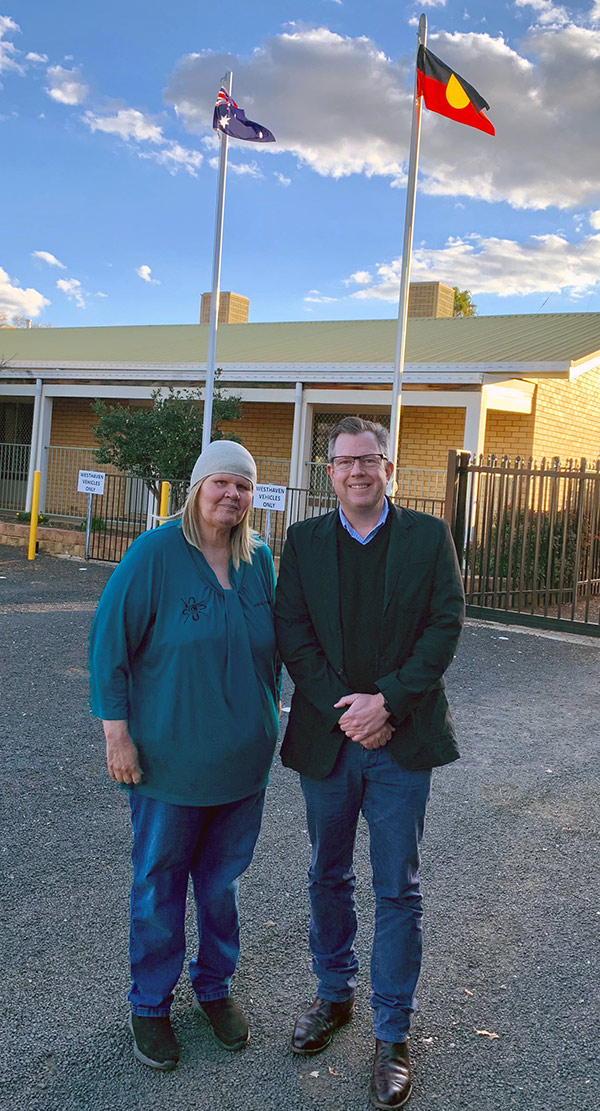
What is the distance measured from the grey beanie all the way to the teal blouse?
21cm

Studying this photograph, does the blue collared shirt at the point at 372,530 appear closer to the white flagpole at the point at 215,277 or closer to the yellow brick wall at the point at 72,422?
the white flagpole at the point at 215,277

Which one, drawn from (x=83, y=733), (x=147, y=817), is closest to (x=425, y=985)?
(x=147, y=817)

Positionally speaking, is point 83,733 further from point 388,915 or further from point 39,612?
point 39,612

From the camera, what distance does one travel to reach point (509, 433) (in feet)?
55.5

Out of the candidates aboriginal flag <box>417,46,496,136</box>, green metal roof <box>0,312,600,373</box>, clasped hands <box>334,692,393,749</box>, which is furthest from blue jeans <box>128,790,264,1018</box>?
green metal roof <box>0,312,600,373</box>

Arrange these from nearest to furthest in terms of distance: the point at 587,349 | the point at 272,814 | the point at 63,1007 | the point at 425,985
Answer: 1. the point at 63,1007
2. the point at 425,985
3. the point at 272,814
4. the point at 587,349

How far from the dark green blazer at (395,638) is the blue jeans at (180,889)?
33cm

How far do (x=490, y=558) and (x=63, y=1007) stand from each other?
9947 mm

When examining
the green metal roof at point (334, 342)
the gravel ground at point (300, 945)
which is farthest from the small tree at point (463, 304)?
the gravel ground at point (300, 945)

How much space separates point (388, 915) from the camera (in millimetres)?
2764

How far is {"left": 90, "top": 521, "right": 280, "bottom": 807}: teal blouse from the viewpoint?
2717mm

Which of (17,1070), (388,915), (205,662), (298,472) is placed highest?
(298,472)

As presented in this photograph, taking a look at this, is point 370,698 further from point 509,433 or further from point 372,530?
point 509,433

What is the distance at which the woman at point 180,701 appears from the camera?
272 centimetres
